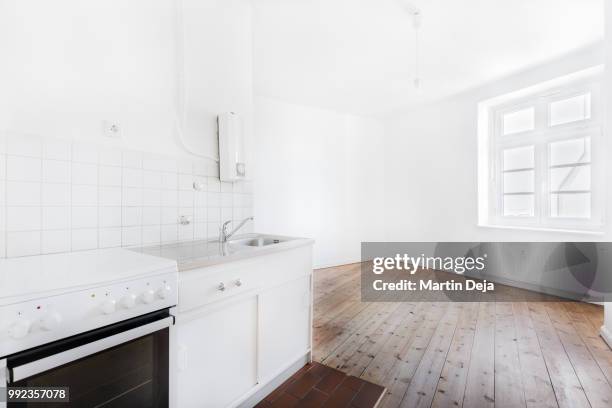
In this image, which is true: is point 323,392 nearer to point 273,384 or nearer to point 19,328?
point 273,384

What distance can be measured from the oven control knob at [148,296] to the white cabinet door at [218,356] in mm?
225

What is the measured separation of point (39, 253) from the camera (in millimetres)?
1307

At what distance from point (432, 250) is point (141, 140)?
4.18 metres

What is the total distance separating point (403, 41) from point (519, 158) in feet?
7.16

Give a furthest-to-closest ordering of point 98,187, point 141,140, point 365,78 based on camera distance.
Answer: point 365,78
point 141,140
point 98,187

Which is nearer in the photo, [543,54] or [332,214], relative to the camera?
[543,54]

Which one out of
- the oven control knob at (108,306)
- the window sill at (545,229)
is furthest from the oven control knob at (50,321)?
the window sill at (545,229)

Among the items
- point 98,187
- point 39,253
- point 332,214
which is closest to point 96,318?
point 39,253

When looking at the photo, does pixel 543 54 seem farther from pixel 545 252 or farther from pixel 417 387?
pixel 417 387

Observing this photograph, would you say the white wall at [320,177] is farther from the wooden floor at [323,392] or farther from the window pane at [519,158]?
the wooden floor at [323,392]

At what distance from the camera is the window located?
10.1 ft

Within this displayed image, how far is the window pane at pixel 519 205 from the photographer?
3.57m

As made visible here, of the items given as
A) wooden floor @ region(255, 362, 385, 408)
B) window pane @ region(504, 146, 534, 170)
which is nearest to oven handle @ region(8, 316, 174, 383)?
wooden floor @ region(255, 362, 385, 408)

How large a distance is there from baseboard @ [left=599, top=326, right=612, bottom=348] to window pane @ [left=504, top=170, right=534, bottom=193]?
1.73 m
